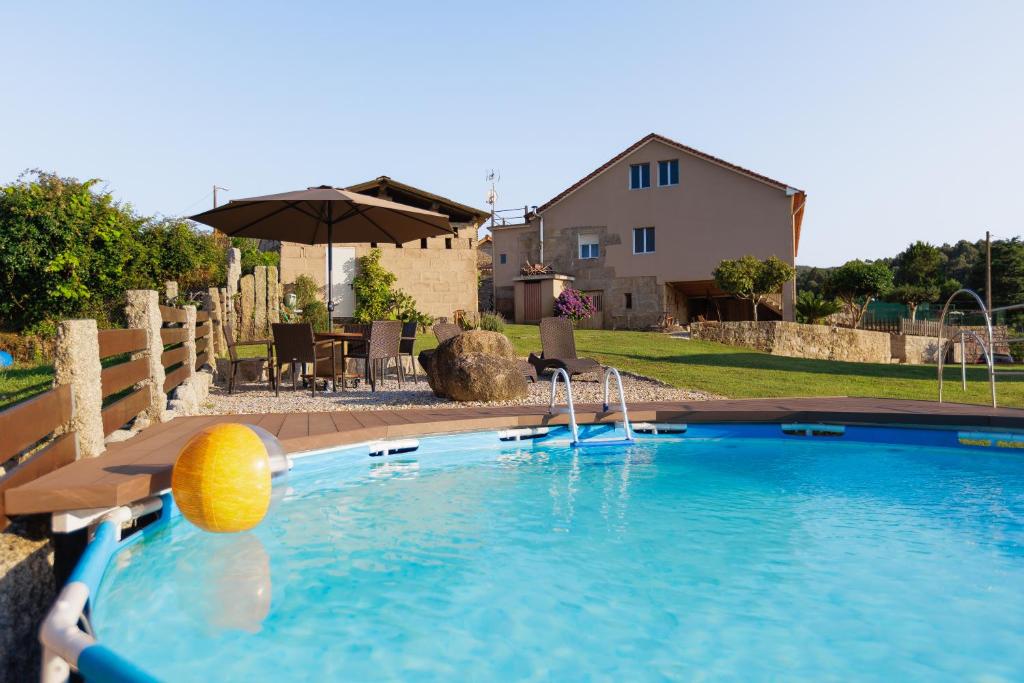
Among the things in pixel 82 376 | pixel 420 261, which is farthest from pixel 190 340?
pixel 420 261

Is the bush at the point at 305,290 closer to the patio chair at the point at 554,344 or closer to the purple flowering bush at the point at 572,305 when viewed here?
the purple flowering bush at the point at 572,305

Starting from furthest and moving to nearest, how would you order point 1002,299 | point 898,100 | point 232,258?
point 1002,299 → point 232,258 → point 898,100

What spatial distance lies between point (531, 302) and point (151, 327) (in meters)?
22.6

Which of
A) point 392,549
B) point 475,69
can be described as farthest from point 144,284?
point 392,549

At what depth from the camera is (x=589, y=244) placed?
2991 centimetres

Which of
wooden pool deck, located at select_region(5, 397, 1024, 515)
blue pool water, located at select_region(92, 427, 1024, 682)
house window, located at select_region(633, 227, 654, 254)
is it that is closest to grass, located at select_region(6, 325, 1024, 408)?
wooden pool deck, located at select_region(5, 397, 1024, 515)

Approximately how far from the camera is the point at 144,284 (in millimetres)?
15609

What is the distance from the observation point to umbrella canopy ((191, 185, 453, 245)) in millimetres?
9344

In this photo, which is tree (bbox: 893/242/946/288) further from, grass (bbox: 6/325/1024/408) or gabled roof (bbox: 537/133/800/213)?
grass (bbox: 6/325/1024/408)

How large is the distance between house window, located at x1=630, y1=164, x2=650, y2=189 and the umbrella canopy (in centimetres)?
1977

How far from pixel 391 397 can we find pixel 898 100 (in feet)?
36.1

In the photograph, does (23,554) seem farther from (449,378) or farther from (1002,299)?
(1002,299)

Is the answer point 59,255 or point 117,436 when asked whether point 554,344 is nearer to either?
point 117,436

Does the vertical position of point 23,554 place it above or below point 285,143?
below
